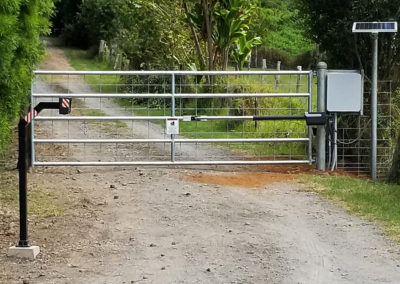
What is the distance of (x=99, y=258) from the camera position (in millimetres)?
7234

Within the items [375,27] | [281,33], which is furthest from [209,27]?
[281,33]

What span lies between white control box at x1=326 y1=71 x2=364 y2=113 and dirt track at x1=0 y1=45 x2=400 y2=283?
1.39 meters

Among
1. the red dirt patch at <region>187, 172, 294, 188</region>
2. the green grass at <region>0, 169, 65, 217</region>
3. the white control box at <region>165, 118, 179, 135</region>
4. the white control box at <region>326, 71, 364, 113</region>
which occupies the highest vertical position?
the white control box at <region>326, 71, 364, 113</region>

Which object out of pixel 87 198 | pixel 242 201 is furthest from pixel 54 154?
pixel 242 201

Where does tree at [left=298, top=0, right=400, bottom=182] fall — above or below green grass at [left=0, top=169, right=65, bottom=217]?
above

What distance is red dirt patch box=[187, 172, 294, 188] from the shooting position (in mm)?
11084

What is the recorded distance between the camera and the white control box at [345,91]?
11.6 meters

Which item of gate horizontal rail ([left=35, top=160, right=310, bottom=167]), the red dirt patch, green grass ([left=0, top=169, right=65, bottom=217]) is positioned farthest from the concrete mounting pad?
gate horizontal rail ([left=35, top=160, right=310, bottom=167])

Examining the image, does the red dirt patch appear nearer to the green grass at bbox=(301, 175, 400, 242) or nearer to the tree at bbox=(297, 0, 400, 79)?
the green grass at bbox=(301, 175, 400, 242)

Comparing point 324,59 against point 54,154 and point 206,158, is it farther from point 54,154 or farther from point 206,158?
point 54,154

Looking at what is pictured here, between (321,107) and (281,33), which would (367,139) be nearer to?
(321,107)

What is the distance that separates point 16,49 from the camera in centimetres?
753

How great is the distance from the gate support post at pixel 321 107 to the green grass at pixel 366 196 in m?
0.53

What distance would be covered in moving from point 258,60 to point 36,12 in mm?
34547
